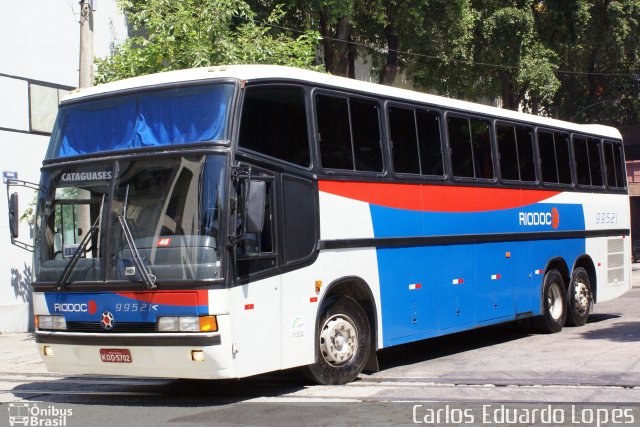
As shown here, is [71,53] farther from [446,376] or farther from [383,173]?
[446,376]

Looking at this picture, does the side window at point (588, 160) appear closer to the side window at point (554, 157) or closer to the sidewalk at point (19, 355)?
the side window at point (554, 157)

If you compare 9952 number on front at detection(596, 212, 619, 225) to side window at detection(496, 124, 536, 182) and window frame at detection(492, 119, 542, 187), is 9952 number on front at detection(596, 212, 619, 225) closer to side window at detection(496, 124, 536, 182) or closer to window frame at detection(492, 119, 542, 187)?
window frame at detection(492, 119, 542, 187)

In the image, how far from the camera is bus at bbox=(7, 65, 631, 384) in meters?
9.09

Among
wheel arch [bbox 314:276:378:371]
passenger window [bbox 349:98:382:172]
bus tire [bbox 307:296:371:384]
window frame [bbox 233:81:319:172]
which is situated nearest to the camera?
window frame [bbox 233:81:319:172]

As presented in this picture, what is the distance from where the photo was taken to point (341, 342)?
10.7 meters

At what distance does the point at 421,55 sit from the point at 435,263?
14506 mm

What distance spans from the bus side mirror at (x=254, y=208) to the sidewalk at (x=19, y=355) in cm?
583

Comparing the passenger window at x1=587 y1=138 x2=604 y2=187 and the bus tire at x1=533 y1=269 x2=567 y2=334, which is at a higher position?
the passenger window at x1=587 y1=138 x2=604 y2=187

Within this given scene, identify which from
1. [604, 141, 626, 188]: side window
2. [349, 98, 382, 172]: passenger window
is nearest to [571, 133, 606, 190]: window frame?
[604, 141, 626, 188]: side window

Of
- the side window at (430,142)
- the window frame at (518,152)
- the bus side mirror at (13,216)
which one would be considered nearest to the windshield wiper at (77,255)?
the bus side mirror at (13,216)

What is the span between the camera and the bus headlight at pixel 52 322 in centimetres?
972

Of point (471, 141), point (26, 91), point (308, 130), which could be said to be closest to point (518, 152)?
point (471, 141)

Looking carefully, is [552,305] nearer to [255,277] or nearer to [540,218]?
[540,218]

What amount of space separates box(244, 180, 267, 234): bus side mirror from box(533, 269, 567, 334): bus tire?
750 centimetres
